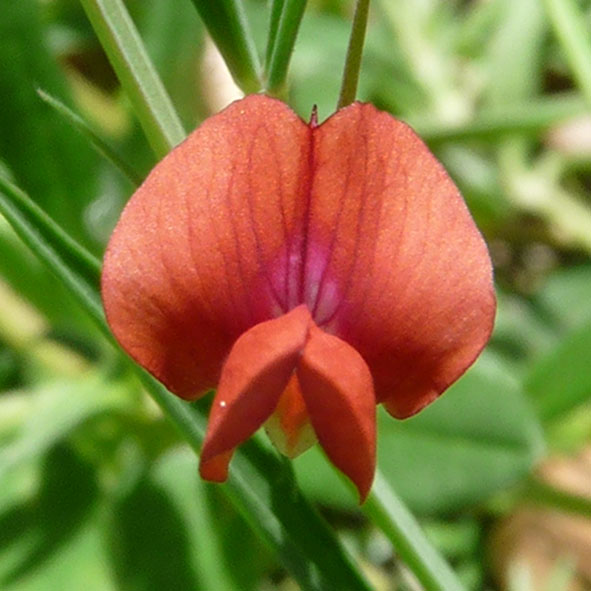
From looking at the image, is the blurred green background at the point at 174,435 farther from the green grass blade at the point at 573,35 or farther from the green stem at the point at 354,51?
the green stem at the point at 354,51

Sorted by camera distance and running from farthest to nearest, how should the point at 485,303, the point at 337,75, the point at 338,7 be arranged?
the point at 338,7
the point at 337,75
the point at 485,303

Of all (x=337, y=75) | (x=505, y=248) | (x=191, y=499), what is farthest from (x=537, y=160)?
(x=191, y=499)

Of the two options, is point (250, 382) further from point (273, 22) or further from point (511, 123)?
point (511, 123)

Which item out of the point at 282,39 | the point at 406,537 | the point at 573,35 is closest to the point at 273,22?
the point at 282,39

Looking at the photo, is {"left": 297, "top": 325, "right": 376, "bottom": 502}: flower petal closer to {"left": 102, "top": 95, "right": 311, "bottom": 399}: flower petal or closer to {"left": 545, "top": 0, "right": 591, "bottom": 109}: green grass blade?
{"left": 102, "top": 95, "right": 311, "bottom": 399}: flower petal

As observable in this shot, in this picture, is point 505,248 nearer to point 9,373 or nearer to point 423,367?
point 9,373

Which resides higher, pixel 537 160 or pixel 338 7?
pixel 338 7
